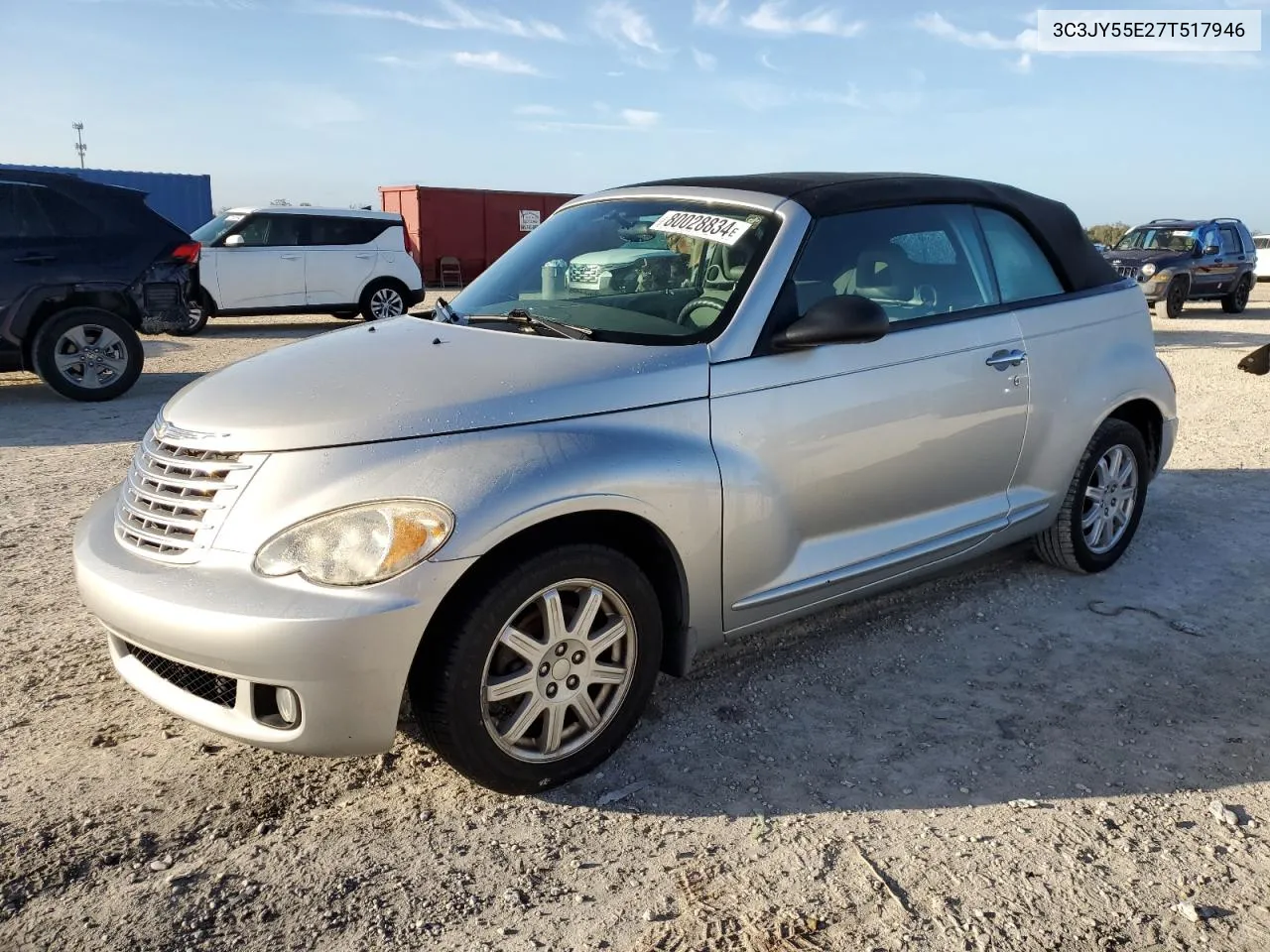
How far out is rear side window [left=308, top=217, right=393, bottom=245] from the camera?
15.4 metres

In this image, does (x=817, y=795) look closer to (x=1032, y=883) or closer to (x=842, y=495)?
(x=1032, y=883)

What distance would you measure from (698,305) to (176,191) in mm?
31089

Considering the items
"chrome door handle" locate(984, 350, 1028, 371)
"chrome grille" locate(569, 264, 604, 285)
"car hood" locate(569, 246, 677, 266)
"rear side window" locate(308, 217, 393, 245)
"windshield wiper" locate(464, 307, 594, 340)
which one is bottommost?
"chrome door handle" locate(984, 350, 1028, 371)

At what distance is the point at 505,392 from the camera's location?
2920 mm

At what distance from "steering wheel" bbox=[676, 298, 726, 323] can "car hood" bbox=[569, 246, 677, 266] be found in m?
0.39

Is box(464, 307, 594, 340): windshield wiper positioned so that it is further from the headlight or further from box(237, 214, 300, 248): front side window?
box(237, 214, 300, 248): front side window

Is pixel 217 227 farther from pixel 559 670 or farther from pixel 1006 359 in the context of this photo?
pixel 559 670

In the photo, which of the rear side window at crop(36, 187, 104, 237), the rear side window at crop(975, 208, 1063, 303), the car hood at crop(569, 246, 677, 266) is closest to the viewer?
the car hood at crop(569, 246, 677, 266)

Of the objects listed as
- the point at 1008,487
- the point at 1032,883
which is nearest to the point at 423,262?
the point at 1008,487

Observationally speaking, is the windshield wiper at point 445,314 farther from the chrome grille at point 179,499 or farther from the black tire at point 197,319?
the black tire at point 197,319

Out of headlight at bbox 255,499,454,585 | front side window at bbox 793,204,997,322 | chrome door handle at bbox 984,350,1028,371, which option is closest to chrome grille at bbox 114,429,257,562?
headlight at bbox 255,499,454,585

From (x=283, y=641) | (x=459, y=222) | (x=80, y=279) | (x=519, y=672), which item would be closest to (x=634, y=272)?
(x=519, y=672)

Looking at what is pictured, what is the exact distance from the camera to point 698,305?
3.44 m

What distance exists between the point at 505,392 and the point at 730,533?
0.80m
